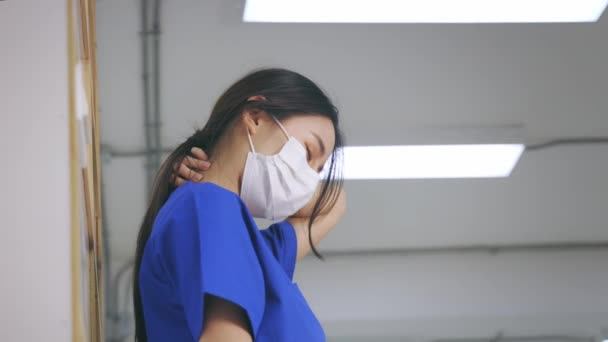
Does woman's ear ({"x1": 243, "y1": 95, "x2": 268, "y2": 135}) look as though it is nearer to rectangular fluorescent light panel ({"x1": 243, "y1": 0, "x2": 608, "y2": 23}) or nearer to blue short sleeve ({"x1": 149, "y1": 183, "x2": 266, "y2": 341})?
blue short sleeve ({"x1": 149, "y1": 183, "x2": 266, "y2": 341})

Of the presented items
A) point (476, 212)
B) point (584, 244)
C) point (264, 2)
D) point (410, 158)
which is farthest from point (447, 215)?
point (264, 2)

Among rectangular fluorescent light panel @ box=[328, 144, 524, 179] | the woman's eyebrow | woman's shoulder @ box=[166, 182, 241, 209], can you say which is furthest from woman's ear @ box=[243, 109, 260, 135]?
rectangular fluorescent light panel @ box=[328, 144, 524, 179]

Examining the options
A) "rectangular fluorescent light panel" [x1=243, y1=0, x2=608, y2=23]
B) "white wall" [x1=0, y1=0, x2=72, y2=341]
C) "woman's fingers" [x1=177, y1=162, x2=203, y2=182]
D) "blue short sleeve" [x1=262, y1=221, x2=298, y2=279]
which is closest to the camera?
"white wall" [x1=0, y1=0, x2=72, y2=341]

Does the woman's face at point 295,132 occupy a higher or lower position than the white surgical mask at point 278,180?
higher

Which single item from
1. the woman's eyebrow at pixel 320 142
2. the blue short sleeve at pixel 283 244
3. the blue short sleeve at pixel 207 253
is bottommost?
the blue short sleeve at pixel 283 244

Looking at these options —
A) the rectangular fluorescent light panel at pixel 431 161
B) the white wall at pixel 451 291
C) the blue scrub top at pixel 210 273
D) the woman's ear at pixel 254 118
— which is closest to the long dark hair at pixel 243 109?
the woman's ear at pixel 254 118

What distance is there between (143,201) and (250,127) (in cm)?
324

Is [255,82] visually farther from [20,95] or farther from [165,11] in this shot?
[165,11]

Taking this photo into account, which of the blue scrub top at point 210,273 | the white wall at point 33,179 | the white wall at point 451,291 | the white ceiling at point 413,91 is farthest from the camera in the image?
the white wall at point 451,291

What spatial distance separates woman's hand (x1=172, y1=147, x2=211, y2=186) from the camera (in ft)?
5.32

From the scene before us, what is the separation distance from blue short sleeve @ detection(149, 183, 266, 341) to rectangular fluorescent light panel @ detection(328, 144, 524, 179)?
3059mm

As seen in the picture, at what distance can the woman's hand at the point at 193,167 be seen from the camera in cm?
162

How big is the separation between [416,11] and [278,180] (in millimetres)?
1974

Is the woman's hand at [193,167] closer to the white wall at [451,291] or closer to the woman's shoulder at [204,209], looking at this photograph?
the woman's shoulder at [204,209]
